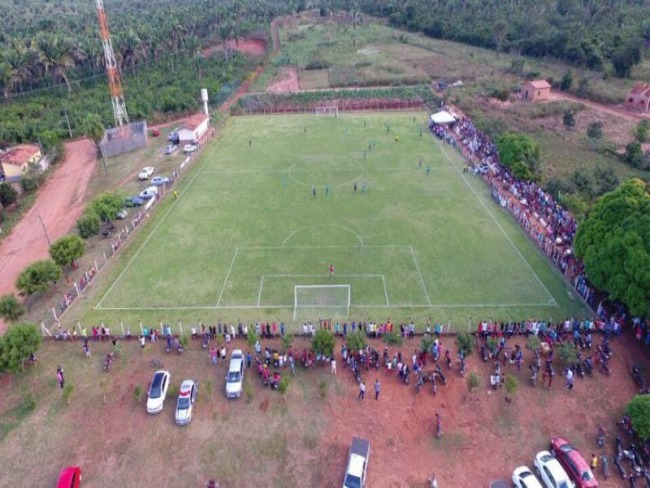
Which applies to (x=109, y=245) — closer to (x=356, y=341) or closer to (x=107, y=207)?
(x=107, y=207)

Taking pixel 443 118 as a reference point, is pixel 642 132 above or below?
above

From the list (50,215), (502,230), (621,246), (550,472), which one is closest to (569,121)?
(502,230)

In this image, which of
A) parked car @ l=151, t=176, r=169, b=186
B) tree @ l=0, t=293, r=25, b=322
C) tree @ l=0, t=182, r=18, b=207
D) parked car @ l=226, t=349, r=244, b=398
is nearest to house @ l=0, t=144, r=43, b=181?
tree @ l=0, t=182, r=18, b=207

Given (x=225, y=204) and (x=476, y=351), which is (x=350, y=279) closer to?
(x=476, y=351)

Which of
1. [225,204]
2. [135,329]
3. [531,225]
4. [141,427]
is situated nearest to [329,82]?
[225,204]

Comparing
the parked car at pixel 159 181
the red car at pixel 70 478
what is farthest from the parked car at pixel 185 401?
the parked car at pixel 159 181

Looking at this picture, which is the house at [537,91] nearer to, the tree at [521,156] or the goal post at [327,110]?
the goal post at [327,110]
